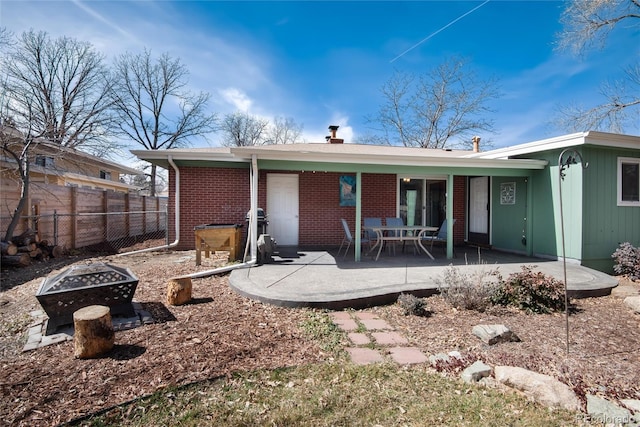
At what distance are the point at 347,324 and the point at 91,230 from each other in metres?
9.23

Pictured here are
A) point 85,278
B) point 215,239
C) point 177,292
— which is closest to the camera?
point 85,278

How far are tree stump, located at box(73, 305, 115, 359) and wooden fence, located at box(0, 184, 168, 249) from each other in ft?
20.7

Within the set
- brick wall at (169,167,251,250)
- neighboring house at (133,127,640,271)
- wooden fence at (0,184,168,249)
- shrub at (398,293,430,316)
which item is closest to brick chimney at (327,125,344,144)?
neighboring house at (133,127,640,271)

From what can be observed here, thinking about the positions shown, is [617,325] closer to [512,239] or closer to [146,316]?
[512,239]

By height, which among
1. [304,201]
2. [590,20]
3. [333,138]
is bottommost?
[304,201]

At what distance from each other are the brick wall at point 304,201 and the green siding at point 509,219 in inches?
49.3

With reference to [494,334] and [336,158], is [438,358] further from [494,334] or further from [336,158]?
[336,158]

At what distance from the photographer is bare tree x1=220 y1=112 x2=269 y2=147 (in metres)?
28.7

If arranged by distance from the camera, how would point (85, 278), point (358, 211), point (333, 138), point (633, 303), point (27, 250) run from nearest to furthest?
1. point (85, 278)
2. point (633, 303)
3. point (358, 211)
4. point (27, 250)
5. point (333, 138)

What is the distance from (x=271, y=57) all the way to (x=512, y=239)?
9.53 m

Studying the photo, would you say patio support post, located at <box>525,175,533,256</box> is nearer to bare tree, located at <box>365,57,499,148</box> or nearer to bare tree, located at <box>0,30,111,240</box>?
bare tree, located at <box>0,30,111,240</box>

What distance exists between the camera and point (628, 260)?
21.7 feet

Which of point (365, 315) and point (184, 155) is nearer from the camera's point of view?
point (365, 315)

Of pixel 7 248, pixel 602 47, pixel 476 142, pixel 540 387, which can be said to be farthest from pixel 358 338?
pixel 602 47
